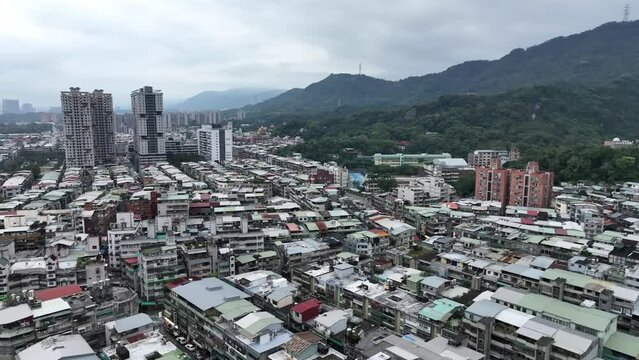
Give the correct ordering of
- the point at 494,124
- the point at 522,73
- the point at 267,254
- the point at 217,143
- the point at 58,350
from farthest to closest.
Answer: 1. the point at 522,73
2. the point at 494,124
3. the point at 217,143
4. the point at 267,254
5. the point at 58,350

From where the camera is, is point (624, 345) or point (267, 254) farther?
point (267, 254)

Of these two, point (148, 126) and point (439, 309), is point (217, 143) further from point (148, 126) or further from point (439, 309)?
point (439, 309)

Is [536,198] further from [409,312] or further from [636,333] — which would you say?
[409,312]

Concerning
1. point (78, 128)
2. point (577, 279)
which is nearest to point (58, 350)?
point (577, 279)

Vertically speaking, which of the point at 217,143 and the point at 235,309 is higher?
the point at 217,143

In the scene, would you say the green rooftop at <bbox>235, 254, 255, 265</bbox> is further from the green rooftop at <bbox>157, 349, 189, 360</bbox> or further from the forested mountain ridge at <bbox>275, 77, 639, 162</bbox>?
the forested mountain ridge at <bbox>275, 77, 639, 162</bbox>

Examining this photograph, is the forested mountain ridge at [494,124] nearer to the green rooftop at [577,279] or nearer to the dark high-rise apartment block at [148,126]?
the dark high-rise apartment block at [148,126]

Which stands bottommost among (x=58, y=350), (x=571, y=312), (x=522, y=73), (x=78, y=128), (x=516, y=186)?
(x=58, y=350)
